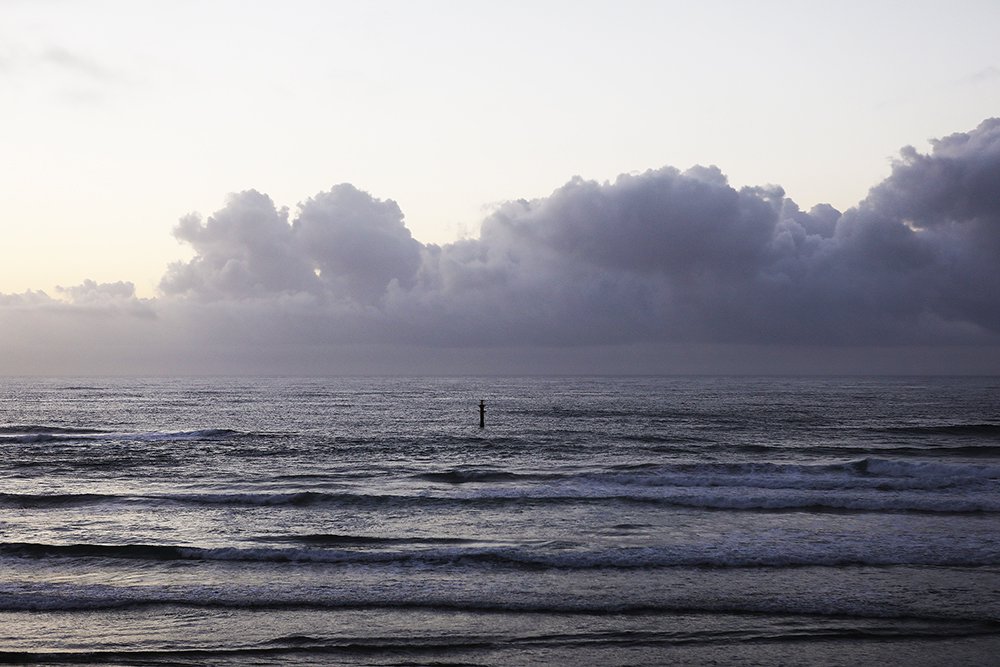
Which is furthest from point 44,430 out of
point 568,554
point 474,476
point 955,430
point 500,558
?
point 955,430

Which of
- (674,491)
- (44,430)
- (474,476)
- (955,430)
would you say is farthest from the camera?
(44,430)

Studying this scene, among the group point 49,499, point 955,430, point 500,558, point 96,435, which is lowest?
point 955,430

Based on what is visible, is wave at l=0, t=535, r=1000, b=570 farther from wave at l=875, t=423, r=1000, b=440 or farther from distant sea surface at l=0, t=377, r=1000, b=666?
wave at l=875, t=423, r=1000, b=440

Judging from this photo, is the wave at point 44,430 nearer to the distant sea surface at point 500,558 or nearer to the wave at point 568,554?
the distant sea surface at point 500,558

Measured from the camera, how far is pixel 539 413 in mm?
78562

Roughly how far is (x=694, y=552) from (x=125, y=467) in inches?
1107

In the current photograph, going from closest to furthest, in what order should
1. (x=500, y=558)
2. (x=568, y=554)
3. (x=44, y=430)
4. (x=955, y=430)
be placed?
(x=500, y=558), (x=568, y=554), (x=955, y=430), (x=44, y=430)

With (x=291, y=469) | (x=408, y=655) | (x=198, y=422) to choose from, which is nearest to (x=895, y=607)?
(x=408, y=655)

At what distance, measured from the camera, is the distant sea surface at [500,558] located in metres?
11.7

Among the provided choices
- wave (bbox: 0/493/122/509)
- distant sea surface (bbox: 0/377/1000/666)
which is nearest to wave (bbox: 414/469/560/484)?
distant sea surface (bbox: 0/377/1000/666)

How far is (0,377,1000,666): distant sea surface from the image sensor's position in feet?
38.5

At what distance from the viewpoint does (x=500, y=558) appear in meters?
17.1

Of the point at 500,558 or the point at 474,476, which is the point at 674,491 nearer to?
the point at 474,476

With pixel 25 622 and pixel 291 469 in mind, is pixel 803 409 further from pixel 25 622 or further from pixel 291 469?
pixel 25 622
